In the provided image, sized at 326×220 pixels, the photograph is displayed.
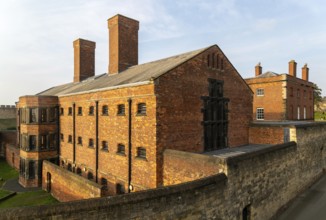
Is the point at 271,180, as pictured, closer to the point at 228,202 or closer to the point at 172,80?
the point at 228,202

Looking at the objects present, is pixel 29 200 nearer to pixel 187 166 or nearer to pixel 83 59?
pixel 187 166

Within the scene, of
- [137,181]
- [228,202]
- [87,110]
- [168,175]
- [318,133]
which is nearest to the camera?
[228,202]

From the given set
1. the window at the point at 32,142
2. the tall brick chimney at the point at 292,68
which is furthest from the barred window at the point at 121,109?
the tall brick chimney at the point at 292,68

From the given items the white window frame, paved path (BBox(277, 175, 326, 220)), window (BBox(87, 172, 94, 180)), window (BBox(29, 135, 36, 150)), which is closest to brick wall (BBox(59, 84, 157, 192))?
window (BBox(87, 172, 94, 180))

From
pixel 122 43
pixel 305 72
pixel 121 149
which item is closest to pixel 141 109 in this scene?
pixel 121 149

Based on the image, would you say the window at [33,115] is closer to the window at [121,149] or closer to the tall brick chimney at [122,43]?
the tall brick chimney at [122,43]

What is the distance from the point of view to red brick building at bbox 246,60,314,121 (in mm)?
32938

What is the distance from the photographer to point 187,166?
1251 cm

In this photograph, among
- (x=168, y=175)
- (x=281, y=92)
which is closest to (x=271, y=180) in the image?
(x=168, y=175)

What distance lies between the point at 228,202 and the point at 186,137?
5.46 metres

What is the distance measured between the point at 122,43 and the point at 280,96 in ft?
78.6

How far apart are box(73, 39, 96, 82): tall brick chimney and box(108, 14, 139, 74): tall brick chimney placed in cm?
907

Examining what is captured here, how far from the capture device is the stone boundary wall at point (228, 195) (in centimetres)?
715

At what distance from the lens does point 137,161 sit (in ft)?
49.2
